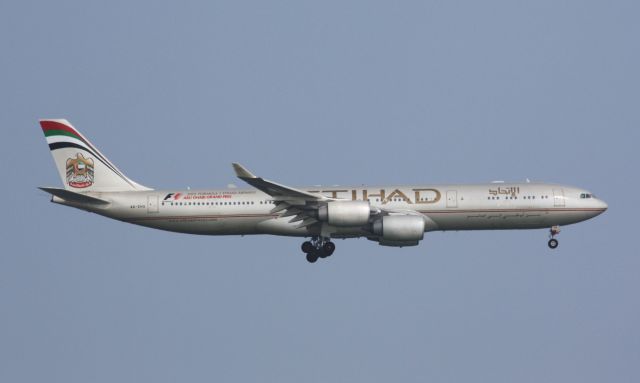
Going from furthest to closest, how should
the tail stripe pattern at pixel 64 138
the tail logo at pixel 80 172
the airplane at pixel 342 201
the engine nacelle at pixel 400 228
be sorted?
1. the tail stripe pattern at pixel 64 138
2. the tail logo at pixel 80 172
3. the airplane at pixel 342 201
4. the engine nacelle at pixel 400 228

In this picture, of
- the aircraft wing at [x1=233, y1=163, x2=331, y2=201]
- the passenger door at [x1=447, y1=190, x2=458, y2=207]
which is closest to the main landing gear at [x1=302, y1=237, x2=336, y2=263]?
the aircraft wing at [x1=233, y1=163, x2=331, y2=201]

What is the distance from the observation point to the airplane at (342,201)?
56.2 m

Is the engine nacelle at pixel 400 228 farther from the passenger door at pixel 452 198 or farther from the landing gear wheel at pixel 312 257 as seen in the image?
the landing gear wheel at pixel 312 257

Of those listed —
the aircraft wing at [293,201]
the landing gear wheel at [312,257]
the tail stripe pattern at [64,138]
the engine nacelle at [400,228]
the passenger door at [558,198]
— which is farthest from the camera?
the tail stripe pattern at [64,138]

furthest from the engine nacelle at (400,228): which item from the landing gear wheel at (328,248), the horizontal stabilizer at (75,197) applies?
the horizontal stabilizer at (75,197)

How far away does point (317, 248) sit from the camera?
189ft

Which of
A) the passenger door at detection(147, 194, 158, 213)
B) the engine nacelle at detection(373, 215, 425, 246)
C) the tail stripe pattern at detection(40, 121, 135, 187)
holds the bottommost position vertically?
the engine nacelle at detection(373, 215, 425, 246)

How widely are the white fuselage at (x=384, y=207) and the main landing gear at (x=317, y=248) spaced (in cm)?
66

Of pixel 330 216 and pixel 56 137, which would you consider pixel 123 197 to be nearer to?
pixel 56 137

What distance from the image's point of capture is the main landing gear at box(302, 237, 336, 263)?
57250mm

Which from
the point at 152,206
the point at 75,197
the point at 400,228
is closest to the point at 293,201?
the point at 400,228

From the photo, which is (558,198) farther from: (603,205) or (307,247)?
(307,247)

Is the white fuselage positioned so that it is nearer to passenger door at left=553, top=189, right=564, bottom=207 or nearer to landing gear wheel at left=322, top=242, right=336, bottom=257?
passenger door at left=553, top=189, right=564, bottom=207

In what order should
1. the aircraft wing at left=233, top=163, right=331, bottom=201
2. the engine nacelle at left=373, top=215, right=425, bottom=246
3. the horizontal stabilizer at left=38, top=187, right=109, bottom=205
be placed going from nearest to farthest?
the aircraft wing at left=233, top=163, right=331, bottom=201 < the engine nacelle at left=373, top=215, right=425, bottom=246 < the horizontal stabilizer at left=38, top=187, right=109, bottom=205
